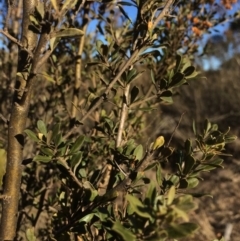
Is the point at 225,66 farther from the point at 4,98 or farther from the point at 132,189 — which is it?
the point at 132,189

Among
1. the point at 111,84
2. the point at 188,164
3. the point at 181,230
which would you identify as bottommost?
the point at 181,230

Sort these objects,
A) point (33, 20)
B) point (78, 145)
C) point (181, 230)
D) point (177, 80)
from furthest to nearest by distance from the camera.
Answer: point (177, 80)
point (78, 145)
point (33, 20)
point (181, 230)

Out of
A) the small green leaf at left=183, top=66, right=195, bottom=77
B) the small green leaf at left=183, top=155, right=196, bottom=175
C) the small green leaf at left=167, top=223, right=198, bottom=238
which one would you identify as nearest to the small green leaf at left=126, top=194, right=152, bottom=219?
the small green leaf at left=167, top=223, right=198, bottom=238

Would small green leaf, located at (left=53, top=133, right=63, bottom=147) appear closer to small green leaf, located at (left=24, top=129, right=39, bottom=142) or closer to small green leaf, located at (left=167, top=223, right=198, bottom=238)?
small green leaf, located at (left=24, top=129, right=39, bottom=142)

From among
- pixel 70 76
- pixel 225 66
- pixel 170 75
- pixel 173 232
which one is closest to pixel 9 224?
pixel 173 232

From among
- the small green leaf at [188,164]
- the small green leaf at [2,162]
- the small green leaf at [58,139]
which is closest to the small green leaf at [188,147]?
the small green leaf at [188,164]

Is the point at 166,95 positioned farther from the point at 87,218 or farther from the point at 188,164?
the point at 87,218

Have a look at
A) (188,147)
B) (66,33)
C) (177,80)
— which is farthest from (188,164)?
(66,33)

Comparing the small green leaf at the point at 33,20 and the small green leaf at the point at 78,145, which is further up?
the small green leaf at the point at 33,20

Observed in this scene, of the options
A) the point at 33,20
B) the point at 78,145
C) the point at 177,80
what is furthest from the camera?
the point at 177,80

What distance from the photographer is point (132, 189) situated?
35.2 inches

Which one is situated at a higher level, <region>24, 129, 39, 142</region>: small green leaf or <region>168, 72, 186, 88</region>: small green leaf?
<region>168, 72, 186, 88</region>: small green leaf

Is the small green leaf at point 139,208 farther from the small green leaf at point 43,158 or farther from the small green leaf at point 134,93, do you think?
the small green leaf at point 134,93

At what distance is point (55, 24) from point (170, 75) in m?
0.34
